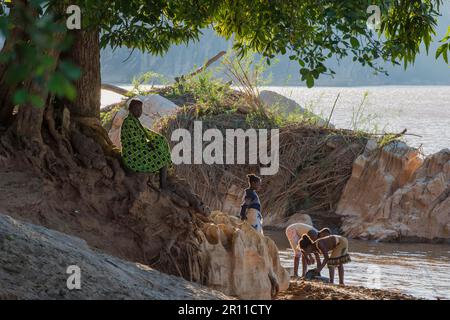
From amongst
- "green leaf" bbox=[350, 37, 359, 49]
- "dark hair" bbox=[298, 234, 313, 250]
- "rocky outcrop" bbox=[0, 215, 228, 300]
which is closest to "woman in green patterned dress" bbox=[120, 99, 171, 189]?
"rocky outcrop" bbox=[0, 215, 228, 300]

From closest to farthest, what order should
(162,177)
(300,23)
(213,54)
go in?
(300,23) < (162,177) < (213,54)

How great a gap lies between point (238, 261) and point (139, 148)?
4.71 ft

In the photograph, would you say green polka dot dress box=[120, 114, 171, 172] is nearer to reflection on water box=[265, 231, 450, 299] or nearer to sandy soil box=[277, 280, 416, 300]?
sandy soil box=[277, 280, 416, 300]

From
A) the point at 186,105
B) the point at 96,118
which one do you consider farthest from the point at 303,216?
the point at 96,118

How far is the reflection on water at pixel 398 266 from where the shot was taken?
1330cm

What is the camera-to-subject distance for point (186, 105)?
781 inches

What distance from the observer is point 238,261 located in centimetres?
914

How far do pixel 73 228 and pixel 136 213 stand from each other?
0.68 metres

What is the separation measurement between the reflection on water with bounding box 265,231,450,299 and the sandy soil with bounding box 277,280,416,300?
1.86 metres

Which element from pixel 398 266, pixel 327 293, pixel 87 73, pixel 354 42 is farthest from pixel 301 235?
pixel 354 42

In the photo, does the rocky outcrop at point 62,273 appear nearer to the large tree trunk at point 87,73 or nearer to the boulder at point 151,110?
the large tree trunk at point 87,73

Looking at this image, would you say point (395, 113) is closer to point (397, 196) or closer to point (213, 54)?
point (397, 196)

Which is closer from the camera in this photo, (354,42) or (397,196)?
(354,42)
